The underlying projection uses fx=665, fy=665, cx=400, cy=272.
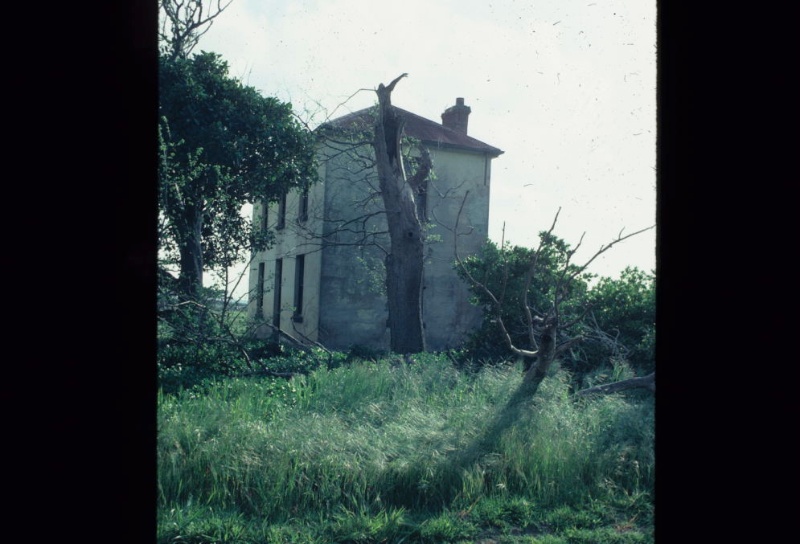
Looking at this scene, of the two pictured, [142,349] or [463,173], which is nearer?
[142,349]

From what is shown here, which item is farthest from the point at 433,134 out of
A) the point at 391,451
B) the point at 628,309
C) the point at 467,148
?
the point at 391,451

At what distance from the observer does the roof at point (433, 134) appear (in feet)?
58.1

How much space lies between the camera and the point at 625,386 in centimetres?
759

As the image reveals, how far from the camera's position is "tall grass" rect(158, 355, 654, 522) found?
210 inches

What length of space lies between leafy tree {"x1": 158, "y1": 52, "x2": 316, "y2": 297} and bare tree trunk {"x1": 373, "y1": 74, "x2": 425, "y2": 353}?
6.93 feet

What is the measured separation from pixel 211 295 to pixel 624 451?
6099 millimetres

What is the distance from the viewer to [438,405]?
303 inches

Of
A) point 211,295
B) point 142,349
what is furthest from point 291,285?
point 142,349

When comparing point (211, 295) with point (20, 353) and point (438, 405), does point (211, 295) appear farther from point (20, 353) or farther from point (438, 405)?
point (20, 353)

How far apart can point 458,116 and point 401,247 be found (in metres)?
8.59

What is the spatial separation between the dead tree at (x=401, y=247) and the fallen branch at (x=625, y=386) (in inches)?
208

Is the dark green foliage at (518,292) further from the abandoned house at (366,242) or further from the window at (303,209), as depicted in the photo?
the window at (303,209)

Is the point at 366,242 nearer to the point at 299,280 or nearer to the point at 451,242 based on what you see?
the point at 451,242

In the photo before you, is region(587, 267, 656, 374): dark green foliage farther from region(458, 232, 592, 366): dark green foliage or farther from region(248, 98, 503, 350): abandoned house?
region(248, 98, 503, 350): abandoned house
